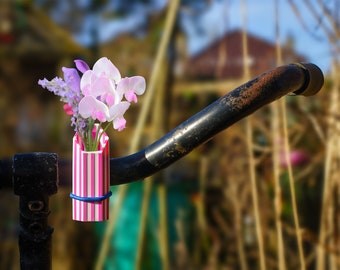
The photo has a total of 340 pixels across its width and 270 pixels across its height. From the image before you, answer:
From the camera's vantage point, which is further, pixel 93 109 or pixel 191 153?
pixel 191 153

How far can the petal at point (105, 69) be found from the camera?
559mm

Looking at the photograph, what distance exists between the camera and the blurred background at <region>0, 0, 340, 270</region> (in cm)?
153

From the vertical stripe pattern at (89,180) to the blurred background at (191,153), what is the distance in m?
0.07

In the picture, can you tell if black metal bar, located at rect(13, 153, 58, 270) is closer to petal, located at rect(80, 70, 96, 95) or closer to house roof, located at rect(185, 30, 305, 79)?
petal, located at rect(80, 70, 96, 95)

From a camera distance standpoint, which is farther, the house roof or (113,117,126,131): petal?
the house roof

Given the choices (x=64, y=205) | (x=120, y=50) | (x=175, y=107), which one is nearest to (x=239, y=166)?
(x=64, y=205)

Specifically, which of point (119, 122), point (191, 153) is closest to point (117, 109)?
point (119, 122)

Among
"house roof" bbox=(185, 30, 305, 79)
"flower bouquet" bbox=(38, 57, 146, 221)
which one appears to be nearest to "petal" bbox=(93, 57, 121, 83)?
"flower bouquet" bbox=(38, 57, 146, 221)

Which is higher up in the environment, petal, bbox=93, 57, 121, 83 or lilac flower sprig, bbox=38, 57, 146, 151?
petal, bbox=93, 57, 121, 83

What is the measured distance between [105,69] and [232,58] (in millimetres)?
3469

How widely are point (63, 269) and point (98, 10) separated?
2555mm

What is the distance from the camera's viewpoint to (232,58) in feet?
13.1

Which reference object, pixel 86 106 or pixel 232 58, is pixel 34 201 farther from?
pixel 232 58

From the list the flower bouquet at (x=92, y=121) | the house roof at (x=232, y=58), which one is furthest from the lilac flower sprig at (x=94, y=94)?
the house roof at (x=232, y=58)
